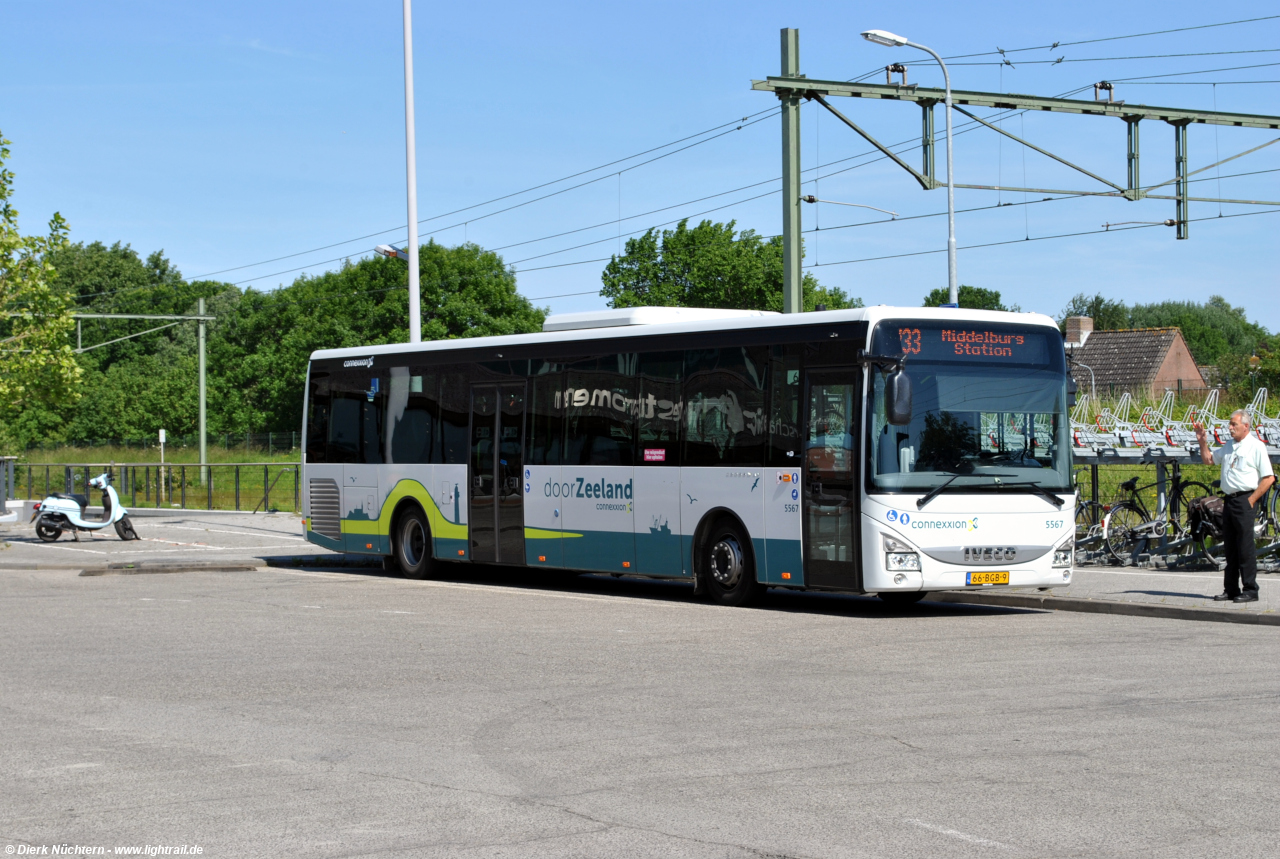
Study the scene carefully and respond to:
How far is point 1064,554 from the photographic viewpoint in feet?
49.6

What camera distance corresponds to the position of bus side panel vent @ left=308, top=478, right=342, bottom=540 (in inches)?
872

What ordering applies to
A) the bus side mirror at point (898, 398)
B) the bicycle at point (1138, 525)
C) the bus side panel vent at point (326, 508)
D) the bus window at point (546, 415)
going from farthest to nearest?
the bus side panel vent at point (326, 508) → the bicycle at point (1138, 525) → the bus window at point (546, 415) → the bus side mirror at point (898, 398)

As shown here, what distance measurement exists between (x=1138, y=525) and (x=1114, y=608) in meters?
4.95

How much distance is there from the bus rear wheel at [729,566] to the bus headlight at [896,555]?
1.85 m

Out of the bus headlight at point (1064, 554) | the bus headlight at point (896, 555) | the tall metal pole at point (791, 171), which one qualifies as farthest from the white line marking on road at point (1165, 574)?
the tall metal pole at point (791, 171)

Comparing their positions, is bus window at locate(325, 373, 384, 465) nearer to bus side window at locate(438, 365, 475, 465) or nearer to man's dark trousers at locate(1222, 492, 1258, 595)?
bus side window at locate(438, 365, 475, 465)

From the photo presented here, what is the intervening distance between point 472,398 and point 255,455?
49.4 metres

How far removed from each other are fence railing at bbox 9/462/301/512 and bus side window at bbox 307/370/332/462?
57.3ft

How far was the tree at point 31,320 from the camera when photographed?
93.5 feet

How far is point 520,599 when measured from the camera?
17.5 m

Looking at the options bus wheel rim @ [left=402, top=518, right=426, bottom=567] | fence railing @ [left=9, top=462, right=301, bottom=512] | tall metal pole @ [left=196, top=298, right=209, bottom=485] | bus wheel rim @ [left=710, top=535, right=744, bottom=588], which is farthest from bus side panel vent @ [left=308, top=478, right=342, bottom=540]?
tall metal pole @ [left=196, top=298, right=209, bottom=485]

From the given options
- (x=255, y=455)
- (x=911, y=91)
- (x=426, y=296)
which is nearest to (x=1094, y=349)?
(x=426, y=296)

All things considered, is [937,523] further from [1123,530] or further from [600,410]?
[1123,530]

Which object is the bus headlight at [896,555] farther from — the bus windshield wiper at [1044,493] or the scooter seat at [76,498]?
the scooter seat at [76,498]
